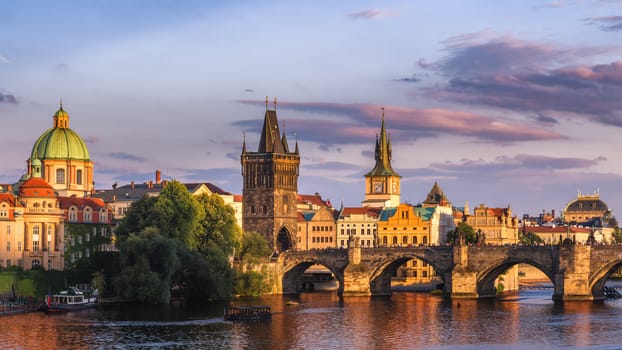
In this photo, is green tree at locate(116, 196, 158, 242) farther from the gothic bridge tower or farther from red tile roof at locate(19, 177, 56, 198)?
the gothic bridge tower

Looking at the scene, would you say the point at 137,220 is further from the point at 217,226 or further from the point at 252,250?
the point at 252,250

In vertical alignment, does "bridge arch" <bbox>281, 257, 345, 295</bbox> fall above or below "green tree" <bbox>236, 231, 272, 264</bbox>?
below

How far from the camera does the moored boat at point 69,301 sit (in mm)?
127750

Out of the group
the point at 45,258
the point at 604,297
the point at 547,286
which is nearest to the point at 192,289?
the point at 45,258

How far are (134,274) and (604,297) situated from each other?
56.0m

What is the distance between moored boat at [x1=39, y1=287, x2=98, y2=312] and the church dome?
61.1 meters

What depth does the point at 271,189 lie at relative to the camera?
191 m

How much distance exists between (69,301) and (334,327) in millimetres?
27786

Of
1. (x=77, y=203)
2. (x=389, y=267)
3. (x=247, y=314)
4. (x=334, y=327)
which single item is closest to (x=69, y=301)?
(x=247, y=314)

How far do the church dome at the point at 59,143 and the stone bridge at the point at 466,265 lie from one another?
139ft

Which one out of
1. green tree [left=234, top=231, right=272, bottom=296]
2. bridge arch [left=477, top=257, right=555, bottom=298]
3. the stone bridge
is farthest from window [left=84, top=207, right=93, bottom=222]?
bridge arch [left=477, top=257, right=555, bottom=298]

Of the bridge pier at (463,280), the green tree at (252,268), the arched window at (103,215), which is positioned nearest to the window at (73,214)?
the arched window at (103,215)

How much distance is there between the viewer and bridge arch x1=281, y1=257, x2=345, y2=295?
166000 mm

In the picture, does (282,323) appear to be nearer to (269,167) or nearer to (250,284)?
(250,284)
